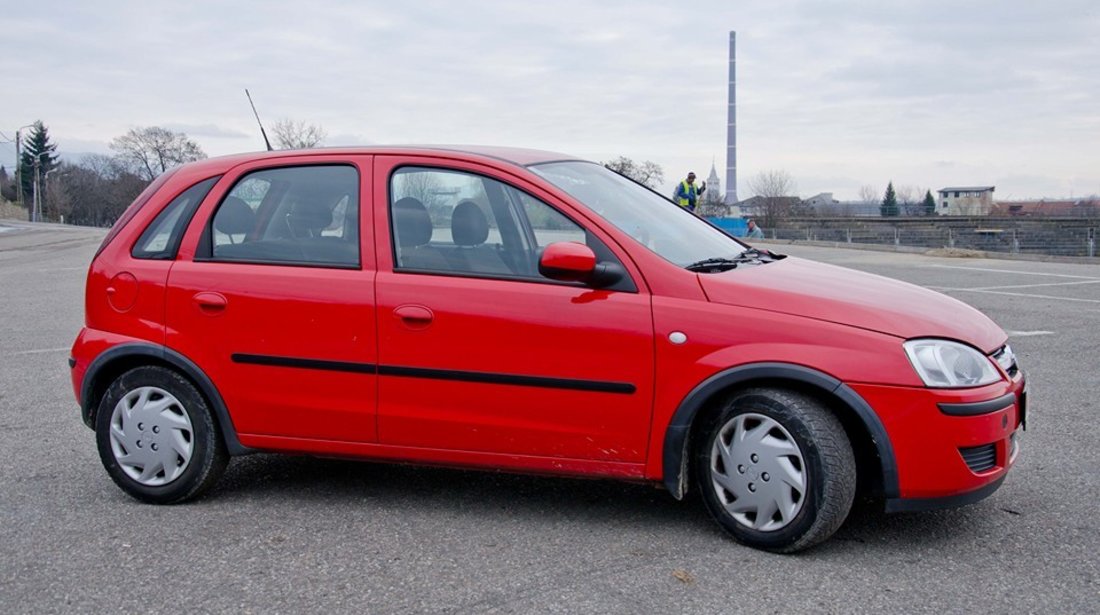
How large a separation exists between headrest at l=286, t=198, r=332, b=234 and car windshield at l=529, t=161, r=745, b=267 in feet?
3.00

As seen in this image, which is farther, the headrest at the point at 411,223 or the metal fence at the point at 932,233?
the metal fence at the point at 932,233

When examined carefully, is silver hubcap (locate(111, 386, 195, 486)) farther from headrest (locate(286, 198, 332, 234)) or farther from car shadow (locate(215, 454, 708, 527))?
headrest (locate(286, 198, 332, 234))

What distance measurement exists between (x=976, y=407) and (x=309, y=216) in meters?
2.77

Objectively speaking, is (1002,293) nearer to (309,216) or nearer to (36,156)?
(309,216)

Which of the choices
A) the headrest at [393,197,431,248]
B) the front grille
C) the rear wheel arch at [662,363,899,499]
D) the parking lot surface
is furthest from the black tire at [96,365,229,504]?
the front grille

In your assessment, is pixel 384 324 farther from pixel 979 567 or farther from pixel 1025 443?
pixel 1025 443

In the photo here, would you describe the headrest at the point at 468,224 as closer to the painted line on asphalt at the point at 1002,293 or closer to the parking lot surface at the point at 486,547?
the parking lot surface at the point at 486,547

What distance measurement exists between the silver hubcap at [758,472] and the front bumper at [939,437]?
0.33 meters

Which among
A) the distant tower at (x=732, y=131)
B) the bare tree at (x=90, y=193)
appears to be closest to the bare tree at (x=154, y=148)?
the bare tree at (x=90, y=193)

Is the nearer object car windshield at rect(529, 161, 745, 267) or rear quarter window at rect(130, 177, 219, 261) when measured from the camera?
car windshield at rect(529, 161, 745, 267)

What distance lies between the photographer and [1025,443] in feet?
18.3

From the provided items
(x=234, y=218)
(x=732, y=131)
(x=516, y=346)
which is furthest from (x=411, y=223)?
(x=732, y=131)

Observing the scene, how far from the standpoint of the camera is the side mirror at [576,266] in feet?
13.0

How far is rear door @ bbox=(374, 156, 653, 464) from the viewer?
158 inches
